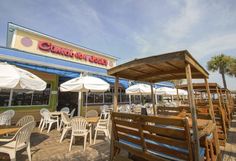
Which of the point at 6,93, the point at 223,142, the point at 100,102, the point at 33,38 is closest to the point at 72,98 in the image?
the point at 100,102

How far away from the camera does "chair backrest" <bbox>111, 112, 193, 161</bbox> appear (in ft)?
7.72

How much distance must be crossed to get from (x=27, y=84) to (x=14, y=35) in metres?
10.5

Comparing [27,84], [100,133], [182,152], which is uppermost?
[27,84]

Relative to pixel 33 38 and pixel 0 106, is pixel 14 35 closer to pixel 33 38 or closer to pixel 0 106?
pixel 33 38

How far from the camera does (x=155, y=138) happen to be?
2.67 m

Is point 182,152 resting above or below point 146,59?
below

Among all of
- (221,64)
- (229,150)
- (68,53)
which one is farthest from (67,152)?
(221,64)

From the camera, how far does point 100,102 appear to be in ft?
46.3

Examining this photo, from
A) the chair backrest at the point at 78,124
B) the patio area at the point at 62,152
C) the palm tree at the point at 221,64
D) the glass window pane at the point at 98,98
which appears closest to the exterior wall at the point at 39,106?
the glass window pane at the point at 98,98

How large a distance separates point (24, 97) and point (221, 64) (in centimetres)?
3628

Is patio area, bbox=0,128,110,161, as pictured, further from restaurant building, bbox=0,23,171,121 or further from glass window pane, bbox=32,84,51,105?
glass window pane, bbox=32,84,51,105

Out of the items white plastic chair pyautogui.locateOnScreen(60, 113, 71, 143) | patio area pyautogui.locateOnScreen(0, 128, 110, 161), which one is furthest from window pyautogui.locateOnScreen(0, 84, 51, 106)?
patio area pyautogui.locateOnScreen(0, 128, 110, 161)

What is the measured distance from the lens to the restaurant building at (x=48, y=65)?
9.02m

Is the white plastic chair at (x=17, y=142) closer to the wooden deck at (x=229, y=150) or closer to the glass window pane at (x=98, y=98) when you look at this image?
the wooden deck at (x=229, y=150)
